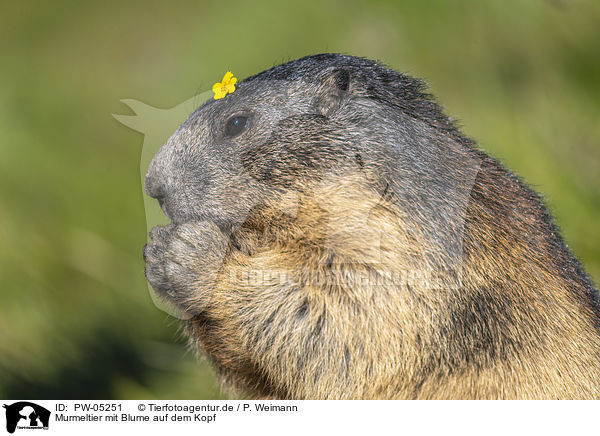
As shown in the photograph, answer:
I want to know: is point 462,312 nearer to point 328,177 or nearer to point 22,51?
point 328,177

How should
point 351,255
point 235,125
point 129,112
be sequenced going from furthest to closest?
point 129,112 → point 235,125 → point 351,255
